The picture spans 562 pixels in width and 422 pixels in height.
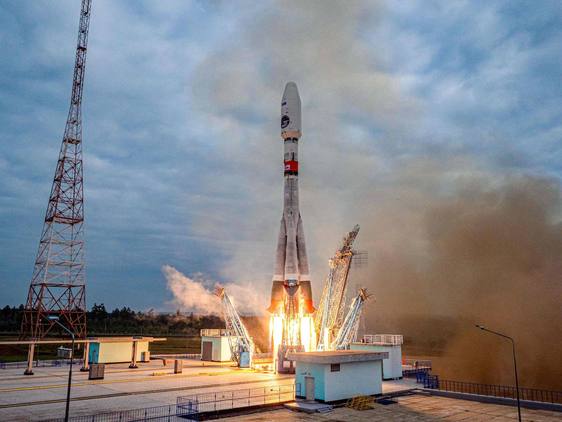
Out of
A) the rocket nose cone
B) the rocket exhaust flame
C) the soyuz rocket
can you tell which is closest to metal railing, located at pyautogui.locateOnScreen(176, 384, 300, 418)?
the rocket exhaust flame

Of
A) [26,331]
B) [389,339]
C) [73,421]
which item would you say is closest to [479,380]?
[389,339]

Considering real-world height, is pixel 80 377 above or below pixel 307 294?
below

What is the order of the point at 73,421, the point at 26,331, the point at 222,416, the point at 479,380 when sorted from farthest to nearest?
the point at 479,380 → the point at 26,331 → the point at 222,416 → the point at 73,421

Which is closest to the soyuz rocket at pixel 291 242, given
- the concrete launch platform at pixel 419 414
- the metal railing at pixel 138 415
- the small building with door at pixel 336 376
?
the small building with door at pixel 336 376

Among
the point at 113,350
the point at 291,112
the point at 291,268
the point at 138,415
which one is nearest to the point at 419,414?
the point at 138,415

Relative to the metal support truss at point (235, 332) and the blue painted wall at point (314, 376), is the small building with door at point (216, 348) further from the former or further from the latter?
the blue painted wall at point (314, 376)

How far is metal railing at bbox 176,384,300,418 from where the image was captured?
29531mm

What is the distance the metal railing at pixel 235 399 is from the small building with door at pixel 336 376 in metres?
1.50

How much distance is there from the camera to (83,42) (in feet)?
232

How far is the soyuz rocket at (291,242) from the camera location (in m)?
52.7

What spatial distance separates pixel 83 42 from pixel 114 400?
2343 inches

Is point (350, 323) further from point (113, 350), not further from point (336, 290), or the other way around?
point (113, 350)

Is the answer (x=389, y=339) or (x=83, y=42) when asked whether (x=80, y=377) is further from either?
(x=83, y=42)

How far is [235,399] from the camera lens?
3309 cm
